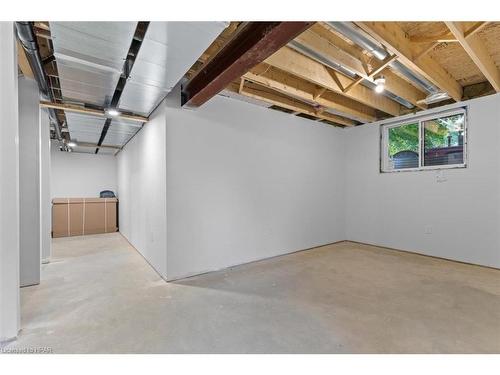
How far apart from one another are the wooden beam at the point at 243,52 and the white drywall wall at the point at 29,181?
212 cm

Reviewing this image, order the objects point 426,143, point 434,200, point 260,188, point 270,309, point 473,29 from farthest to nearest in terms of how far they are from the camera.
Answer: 1. point 426,143
2. point 434,200
3. point 260,188
4. point 270,309
5. point 473,29

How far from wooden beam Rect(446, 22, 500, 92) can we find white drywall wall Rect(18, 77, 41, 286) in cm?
444

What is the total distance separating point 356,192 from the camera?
4.93m

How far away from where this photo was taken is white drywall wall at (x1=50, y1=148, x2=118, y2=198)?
246 inches

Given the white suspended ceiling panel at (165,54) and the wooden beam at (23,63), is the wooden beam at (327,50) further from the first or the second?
the wooden beam at (23,63)

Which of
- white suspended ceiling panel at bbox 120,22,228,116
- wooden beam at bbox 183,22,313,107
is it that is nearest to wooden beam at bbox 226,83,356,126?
wooden beam at bbox 183,22,313,107

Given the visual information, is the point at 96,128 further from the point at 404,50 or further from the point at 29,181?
the point at 404,50

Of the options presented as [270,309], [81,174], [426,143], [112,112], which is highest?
[112,112]

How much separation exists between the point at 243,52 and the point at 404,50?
1646 millimetres

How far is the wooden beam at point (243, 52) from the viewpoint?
155 cm

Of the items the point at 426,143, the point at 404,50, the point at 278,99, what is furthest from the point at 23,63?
the point at 426,143

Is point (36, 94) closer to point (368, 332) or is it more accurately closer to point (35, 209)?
point (35, 209)

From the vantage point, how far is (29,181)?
9.22 feet
